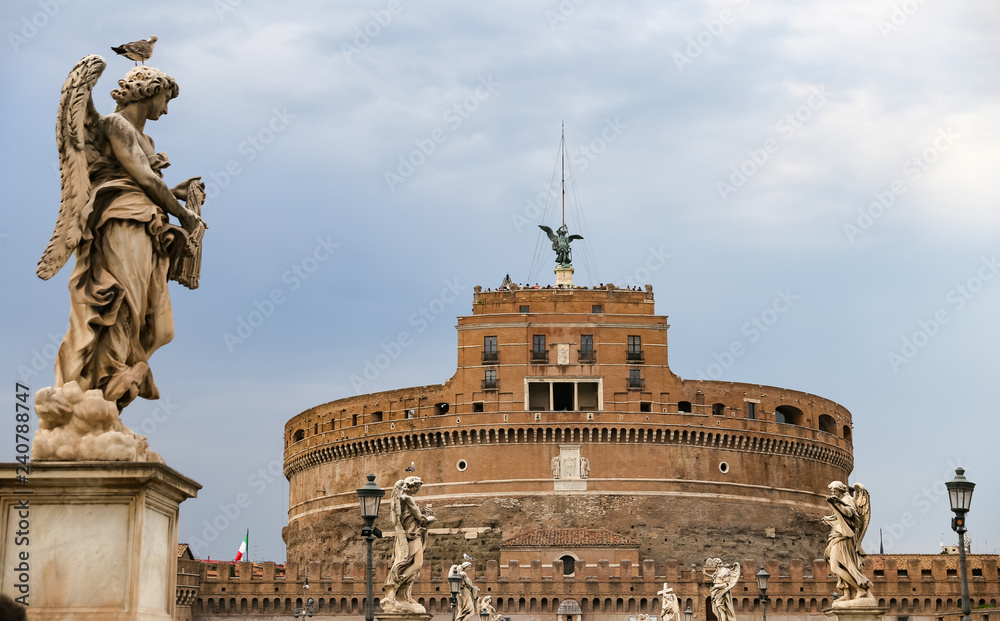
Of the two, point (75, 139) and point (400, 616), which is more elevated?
point (75, 139)

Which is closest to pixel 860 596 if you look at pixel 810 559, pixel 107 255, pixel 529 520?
pixel 107 255

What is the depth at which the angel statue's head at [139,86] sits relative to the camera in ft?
20.1

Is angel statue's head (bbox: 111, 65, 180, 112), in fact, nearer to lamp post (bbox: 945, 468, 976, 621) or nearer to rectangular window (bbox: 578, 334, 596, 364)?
lamp post (bbox: 945, 468, 976, 621)

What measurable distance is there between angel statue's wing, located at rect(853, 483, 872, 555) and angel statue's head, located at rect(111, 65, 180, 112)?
1147 cm

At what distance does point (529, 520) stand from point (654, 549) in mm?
6349

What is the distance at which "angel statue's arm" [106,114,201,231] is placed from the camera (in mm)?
5918

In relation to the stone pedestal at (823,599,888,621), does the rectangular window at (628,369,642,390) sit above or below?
above

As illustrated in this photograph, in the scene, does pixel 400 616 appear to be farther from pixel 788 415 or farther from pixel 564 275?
pixel 564 275

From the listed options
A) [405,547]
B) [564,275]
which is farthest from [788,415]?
[405,547]

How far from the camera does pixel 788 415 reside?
250ft

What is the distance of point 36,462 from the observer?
544 cm

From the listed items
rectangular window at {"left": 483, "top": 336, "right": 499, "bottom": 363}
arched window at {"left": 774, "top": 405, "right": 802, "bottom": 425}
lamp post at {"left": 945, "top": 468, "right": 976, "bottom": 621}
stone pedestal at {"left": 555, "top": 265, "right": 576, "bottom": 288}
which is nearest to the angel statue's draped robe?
lamp post at {"left": 945, "top": 468, "right": 976, "bottom": 621}

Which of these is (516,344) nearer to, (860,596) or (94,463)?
(860,596)

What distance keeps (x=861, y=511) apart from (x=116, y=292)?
1196 cm
